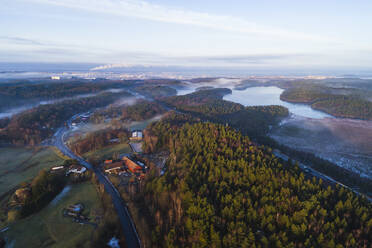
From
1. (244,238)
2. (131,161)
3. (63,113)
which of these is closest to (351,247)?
(244,238)

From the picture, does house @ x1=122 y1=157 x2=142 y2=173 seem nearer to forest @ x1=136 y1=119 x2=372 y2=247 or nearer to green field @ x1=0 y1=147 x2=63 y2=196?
forest @ x1=136 y1=119 x2=372 y2=247

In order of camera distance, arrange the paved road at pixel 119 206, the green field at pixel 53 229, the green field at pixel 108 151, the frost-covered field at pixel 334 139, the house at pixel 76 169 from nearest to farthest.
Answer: the green field at pixel 53 229
the paved road at pixel 119 206
the house at pixel 76 169
the frost-covered field at pixel 334 139
the green field at pixel 108 151

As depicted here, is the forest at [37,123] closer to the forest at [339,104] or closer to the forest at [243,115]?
the forest at [243,115]

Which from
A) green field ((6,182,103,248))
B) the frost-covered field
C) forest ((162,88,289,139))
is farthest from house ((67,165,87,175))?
the frost-covered field

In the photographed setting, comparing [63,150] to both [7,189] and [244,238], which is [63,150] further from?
[244,238]

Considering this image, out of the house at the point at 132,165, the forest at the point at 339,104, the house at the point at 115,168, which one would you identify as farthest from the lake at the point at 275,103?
the house at the point at 115,168
